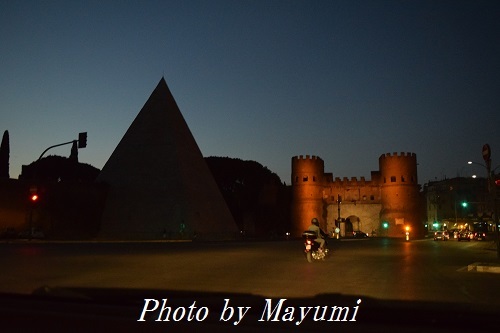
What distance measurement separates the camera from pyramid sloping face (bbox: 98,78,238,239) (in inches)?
1667

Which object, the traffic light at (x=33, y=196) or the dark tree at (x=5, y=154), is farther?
the dark tree at (x=5, y=154)

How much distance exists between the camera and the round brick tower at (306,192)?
241ft

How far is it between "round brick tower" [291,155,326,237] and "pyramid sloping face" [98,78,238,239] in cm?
2797

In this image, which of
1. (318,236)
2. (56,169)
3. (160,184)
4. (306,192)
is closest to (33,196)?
(318,236)

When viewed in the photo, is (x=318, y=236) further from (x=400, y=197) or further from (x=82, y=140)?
(x=400, y=197)

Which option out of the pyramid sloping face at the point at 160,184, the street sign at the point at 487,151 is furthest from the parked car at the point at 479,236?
the street sign at the point at 487,151

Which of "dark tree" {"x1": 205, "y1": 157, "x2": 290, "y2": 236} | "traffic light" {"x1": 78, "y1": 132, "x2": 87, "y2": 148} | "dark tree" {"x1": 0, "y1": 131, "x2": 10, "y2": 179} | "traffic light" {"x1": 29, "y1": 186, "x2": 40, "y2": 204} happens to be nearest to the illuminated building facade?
"dark tree" {"x1": 205, "y1": 157, "x2": 290, "y2": 236}

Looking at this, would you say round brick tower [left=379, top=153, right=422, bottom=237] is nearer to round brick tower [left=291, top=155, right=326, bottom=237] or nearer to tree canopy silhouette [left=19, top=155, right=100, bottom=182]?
round brick tower [left=291, top=155, right=326, bottom=237]

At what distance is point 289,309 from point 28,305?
3.68 meters

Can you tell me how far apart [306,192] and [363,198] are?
8394 millimetres

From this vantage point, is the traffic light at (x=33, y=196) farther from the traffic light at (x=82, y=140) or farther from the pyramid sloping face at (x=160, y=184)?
the pyramid sloping face at (x=160, y=184)

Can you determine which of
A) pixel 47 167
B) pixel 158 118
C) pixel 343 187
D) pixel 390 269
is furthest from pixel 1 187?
pixel 343 187

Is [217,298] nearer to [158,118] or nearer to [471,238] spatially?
[158,118]

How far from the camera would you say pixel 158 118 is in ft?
156
